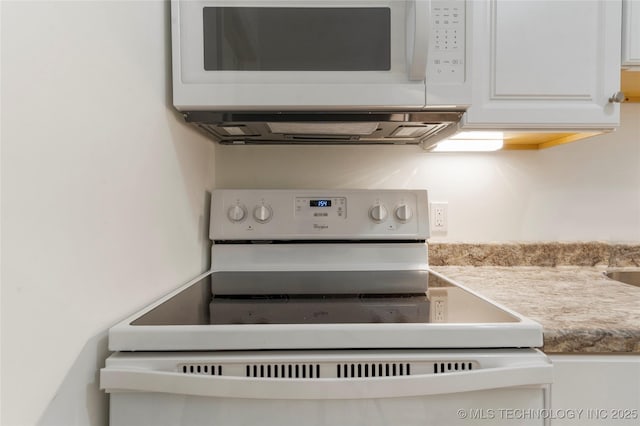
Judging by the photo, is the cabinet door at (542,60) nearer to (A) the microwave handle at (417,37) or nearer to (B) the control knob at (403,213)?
(A) the microwave handle at (417,37)

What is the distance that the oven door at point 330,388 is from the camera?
57 centimetres

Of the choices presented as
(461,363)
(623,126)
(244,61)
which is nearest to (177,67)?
(244,61)

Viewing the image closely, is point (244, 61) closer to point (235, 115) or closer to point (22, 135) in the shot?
point (235, 115)

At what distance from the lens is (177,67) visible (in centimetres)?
89

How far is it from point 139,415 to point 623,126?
1.61 metres

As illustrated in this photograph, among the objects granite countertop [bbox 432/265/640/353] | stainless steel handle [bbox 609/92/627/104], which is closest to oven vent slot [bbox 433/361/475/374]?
granite countertop [bbox 432/265/640/353]

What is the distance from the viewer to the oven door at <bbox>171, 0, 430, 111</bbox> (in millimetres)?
898

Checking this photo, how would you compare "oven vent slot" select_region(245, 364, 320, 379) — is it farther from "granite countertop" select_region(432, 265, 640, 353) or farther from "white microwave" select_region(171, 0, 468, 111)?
"white microwave" select_region(171, 0, 468, 111)

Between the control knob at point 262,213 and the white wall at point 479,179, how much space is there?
6.5 inches

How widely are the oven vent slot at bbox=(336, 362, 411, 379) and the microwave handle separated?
63 cm

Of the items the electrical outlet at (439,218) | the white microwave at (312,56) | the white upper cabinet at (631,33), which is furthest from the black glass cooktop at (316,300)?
the white upper cabinet at (631,33)

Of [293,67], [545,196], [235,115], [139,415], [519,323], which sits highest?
[293,67]

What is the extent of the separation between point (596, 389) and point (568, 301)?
215 mm

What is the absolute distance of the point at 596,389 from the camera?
0.68 metres
